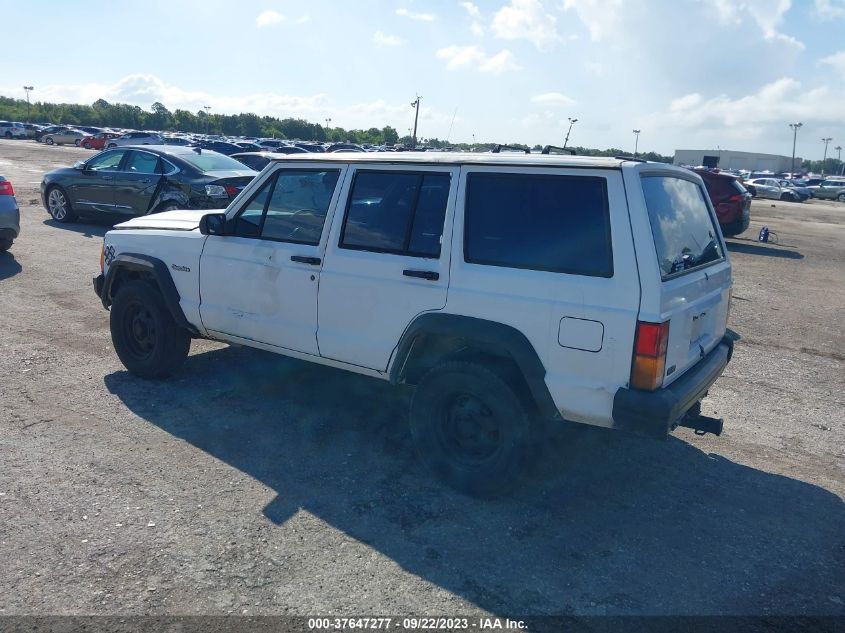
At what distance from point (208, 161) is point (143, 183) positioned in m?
1.19

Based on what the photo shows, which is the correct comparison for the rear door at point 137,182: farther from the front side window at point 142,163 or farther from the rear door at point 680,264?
the rear door at point 680,264

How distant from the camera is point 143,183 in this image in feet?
40.3

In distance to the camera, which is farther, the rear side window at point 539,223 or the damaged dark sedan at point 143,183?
the damaged dark sedan at point 143,183

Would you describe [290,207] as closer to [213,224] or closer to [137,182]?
[213,224]

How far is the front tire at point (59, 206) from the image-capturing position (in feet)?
44.9

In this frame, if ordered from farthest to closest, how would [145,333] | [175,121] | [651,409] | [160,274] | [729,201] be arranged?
[175,121] → [729,201] → [145,333] → [160,274] → [651,409]

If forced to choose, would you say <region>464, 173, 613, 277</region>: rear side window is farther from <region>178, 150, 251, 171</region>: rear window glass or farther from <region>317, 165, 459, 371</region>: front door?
<region>178, 150, 251, 171</region>: rear window glass

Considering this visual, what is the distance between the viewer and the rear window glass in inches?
477

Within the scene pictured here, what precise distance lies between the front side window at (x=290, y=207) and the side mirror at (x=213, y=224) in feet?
0.33

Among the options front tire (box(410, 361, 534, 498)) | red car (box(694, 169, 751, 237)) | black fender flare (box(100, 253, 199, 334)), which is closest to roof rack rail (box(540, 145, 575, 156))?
front tire (box(410, 361, 534, 498))

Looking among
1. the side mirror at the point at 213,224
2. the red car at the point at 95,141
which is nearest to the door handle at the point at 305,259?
the side mirror at the point at 213,224

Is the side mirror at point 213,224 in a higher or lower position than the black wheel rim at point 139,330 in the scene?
higher

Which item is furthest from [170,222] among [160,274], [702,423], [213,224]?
[702,423]

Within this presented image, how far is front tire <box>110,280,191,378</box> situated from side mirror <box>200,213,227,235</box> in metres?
0.87
